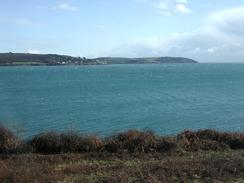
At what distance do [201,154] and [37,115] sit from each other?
36208 mm

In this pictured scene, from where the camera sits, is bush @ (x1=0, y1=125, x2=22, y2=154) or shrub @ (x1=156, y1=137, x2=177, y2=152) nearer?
bush @ (x1=0, y1=125, x2=22, y2=154)

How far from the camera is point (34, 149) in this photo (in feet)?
52.3

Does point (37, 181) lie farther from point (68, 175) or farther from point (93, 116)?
point (93, 116)

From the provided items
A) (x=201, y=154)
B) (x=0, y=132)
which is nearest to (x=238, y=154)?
(x=201, y=154)

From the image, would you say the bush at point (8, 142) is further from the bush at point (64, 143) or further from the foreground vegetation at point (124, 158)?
the bush at point (64, 143)

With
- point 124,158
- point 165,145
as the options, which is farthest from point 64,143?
point 165,145

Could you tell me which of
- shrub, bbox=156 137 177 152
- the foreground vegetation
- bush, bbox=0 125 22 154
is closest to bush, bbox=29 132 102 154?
the foreground vegetation

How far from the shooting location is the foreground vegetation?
11.1 m

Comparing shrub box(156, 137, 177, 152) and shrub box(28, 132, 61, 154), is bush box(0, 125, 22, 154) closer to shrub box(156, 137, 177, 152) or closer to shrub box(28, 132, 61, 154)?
shrub box(28, 132, 61, 154)

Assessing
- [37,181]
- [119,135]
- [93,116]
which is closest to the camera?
[37,181]

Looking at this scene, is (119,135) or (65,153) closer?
(65,153)

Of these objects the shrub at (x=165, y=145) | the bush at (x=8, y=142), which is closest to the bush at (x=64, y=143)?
the bush at (x=8, y=142)

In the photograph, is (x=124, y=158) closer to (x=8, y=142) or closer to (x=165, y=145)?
(x=165, y=145)

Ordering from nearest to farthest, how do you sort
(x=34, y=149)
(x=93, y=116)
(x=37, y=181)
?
(x=37, y=181), (x=34, y=149), (x=93, y=116)
